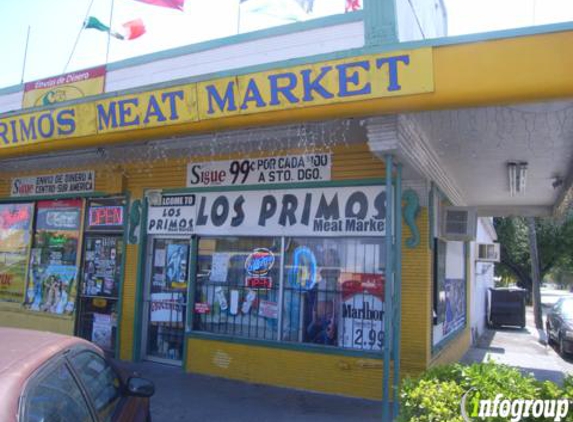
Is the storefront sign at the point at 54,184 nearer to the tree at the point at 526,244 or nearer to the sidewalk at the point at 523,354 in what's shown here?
the sidewalk at the point at 523,354

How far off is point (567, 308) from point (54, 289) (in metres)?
13.4

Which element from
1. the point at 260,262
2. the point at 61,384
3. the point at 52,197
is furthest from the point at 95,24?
the point at 61,384

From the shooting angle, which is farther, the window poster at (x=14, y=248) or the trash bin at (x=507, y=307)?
the trash bin at (x=507, y=307)

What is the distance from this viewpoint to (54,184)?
10320 mm

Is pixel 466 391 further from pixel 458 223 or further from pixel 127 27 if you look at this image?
pixel 127 27

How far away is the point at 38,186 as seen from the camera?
10.6 meters

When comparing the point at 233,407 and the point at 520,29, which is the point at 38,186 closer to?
the point at 233,407

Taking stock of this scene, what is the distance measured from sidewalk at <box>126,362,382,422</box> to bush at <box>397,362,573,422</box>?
265cm

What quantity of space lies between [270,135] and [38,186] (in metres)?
6.26

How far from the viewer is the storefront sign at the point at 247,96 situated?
5.00m

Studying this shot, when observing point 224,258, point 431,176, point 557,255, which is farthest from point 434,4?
point 557,255

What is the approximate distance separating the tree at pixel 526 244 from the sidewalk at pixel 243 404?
91.4ft

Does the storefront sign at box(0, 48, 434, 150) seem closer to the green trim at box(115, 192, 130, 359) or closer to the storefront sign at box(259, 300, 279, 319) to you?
the green trim at box(115, 192, 130, 359)

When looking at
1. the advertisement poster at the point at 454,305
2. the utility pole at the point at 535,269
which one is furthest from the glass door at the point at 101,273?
the utility pole at the point at 535,269
